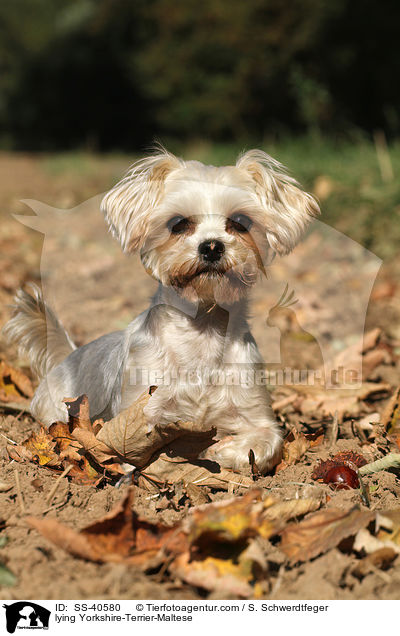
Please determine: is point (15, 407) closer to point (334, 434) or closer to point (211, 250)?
point (211, 250)

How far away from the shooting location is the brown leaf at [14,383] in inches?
182

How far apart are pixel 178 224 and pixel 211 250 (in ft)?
1.03

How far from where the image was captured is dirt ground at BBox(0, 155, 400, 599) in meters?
2.37

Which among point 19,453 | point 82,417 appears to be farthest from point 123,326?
point 19,453

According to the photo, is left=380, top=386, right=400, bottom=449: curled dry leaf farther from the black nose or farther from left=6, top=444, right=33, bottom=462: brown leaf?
left=6, top=444, right=33, bottom=462: brown leaf

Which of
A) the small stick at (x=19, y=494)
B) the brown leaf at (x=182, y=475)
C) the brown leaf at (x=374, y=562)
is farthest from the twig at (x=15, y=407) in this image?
the brown leaf at (x=374, y=562)

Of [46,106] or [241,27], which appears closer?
[241,27]
